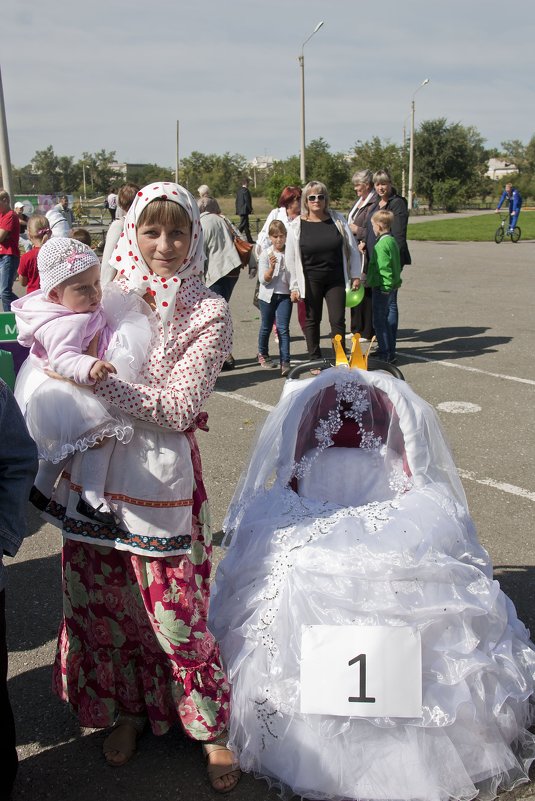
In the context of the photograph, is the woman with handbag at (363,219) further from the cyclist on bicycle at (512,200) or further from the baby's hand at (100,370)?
the cyclist on bicycle at (512,200)

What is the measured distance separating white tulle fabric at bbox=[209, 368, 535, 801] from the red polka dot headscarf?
3.04ft

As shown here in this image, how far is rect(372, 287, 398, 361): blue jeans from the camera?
8102mm

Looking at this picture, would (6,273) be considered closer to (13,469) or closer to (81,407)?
(81,407)

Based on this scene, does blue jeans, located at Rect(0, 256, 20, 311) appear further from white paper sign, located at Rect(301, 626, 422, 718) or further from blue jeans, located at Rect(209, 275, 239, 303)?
white paper sign, located at Rect(301, 626, 422, 718)

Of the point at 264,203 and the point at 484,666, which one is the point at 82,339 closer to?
the point at 484,666

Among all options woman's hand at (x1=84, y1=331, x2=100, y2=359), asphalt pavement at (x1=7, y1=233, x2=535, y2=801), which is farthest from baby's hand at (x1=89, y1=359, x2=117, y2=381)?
asphalt pavement at (x1=7, y1=233, x2=535, y2=801)

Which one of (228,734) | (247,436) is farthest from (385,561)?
(247,436)

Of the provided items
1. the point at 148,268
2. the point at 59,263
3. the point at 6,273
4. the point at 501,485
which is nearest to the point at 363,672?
the point at 148,268

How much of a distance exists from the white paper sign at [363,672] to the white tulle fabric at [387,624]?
36 millimetres

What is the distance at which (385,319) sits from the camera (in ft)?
26.9

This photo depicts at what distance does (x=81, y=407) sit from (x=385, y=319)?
625 cm

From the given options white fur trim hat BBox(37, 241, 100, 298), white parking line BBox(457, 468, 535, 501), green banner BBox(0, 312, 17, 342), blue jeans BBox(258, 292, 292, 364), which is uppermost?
white fur trim hat BBox(37, 241, 100, 298)

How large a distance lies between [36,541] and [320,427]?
2053mm

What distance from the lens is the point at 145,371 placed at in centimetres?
239
